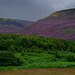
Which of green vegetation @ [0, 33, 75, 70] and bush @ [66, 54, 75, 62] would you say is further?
bush @ [66, 54, 75, 62]

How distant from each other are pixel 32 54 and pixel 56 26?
106ft

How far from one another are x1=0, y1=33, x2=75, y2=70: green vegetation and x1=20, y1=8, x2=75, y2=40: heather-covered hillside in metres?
12.3

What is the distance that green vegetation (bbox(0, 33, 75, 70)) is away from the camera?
1600 centimetres

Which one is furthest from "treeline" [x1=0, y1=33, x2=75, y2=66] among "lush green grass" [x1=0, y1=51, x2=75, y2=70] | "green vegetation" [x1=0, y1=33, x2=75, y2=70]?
"lush green grass" [x1=0, y1=51, x2=75, y2=70]

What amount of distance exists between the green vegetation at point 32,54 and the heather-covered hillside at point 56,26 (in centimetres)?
1228

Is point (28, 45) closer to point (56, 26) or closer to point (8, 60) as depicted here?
point (8, 60)

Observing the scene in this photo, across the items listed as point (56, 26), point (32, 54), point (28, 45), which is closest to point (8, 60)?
point (32, 54)

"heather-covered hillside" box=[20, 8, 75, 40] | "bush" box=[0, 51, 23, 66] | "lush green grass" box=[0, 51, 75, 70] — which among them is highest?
"heather-covered hillside" box=[20, 8, 75, 40]

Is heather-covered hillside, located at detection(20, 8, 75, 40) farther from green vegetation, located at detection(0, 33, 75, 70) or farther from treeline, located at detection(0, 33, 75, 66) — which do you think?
green vegetation, located at detection(0, 33, 75, 70)

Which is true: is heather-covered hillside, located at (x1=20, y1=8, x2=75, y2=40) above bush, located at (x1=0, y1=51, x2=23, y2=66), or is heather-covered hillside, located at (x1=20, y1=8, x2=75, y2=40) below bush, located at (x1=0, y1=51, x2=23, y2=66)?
above

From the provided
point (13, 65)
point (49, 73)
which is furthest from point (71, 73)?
point (13, 65)

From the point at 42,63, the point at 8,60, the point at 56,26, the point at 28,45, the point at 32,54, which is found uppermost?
the point at 56,26

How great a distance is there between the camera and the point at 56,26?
174 ft

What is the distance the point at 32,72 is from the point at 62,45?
1700 centimetres
